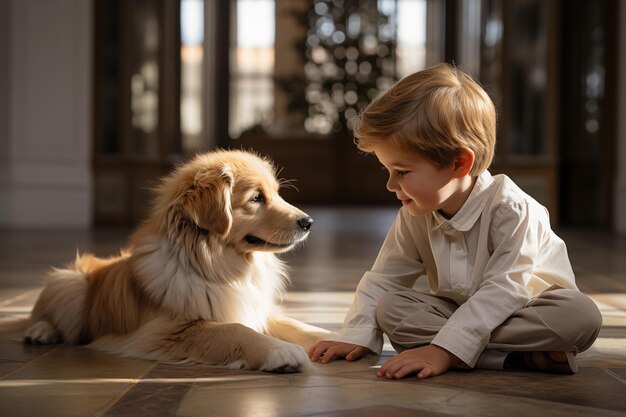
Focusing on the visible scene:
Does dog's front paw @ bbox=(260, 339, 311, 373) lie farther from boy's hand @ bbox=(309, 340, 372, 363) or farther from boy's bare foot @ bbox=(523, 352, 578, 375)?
boy's bare foot @ bbox=(523, 352, 578, 375)

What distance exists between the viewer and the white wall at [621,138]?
8211mm

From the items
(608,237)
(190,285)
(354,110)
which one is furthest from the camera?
(354,110)

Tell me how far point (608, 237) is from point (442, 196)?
5.62 meters

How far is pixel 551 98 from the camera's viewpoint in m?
9.05

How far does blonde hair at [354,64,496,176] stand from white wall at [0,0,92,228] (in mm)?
6437

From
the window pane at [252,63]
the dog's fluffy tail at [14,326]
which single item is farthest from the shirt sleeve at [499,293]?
the window pane at [252,63]

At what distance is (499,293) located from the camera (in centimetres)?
221

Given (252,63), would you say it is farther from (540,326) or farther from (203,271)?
(540,326)

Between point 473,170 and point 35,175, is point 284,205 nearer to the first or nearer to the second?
point 473,170

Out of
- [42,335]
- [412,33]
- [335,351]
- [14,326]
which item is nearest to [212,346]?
[335,351]

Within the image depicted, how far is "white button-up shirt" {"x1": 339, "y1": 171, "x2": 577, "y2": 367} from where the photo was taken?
2209 mm

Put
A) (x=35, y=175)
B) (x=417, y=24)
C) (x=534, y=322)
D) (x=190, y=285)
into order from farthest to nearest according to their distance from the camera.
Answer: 1. (x=417, y=24)
2. (x=35, y=175)
3. (x=190, y=285)
4. (x=534, y=322)

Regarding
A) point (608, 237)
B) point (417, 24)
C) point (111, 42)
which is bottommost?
point (608, 237)

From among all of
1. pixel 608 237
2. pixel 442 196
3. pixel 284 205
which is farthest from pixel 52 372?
pixel 608 237
